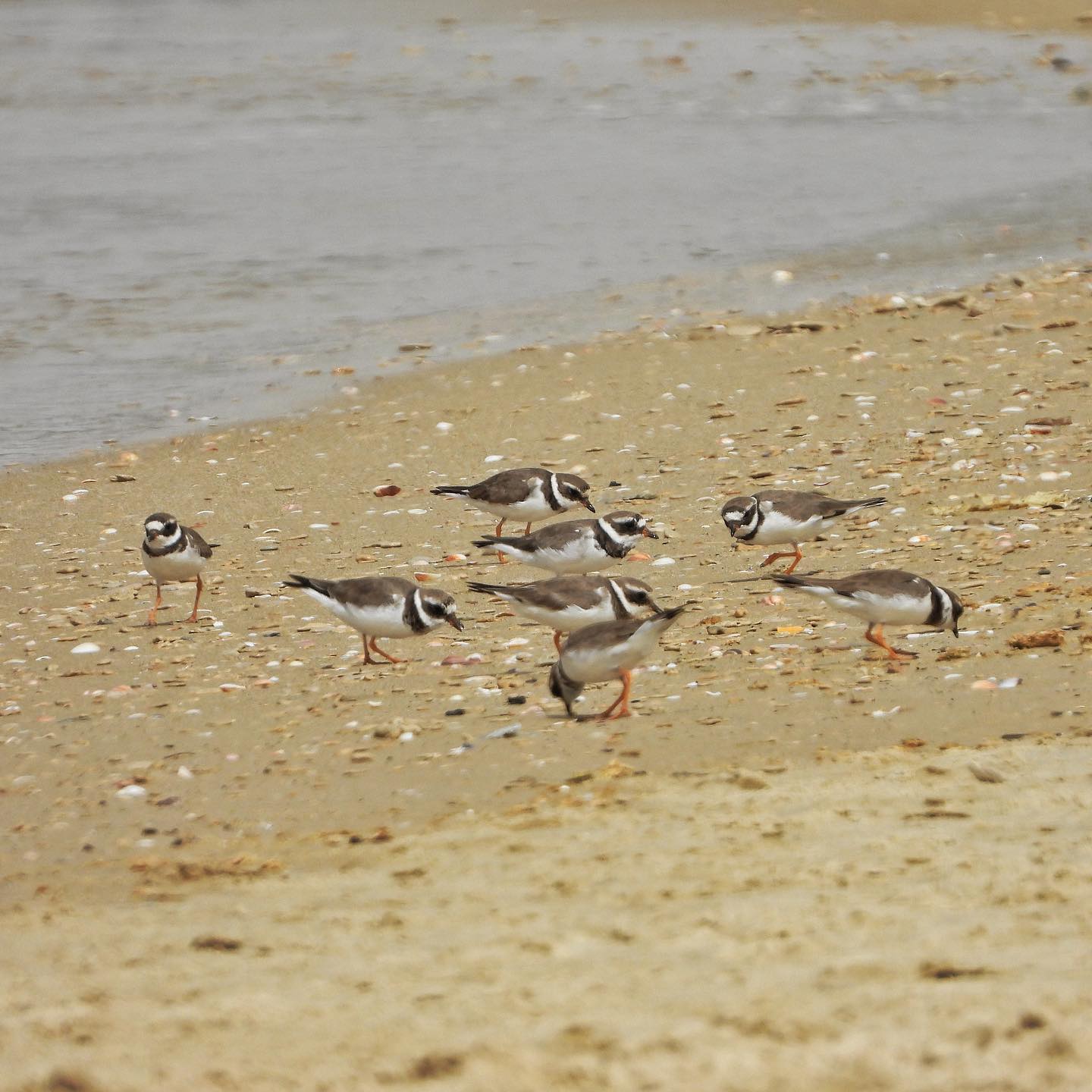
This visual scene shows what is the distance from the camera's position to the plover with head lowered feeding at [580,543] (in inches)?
358

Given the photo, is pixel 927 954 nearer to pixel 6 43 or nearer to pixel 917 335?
pixel 917 335

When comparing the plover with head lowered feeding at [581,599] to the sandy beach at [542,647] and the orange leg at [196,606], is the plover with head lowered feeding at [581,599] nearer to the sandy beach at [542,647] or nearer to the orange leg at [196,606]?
the sandy beach at [542,647]

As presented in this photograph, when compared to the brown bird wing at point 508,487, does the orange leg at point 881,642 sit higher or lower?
lower

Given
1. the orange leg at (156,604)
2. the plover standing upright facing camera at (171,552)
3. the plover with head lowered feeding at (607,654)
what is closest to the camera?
the plover with head lowered feeding at (607,654)

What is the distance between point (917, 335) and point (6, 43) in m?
30.6

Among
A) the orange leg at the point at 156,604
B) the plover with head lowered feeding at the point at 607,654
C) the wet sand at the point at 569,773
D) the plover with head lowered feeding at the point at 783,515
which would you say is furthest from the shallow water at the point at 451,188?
the plover with head lowered feeding at the point at 607,654

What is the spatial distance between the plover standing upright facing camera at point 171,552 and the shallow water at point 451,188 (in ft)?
13.9

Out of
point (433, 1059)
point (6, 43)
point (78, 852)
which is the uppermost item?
point (6, 43)

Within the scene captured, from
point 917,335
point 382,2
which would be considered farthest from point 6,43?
point 917,335

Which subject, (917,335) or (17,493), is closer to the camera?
(17,493)

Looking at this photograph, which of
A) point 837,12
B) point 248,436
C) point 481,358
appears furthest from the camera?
point 837,12

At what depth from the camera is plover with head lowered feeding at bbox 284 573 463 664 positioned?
8.09m

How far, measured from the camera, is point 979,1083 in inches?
150

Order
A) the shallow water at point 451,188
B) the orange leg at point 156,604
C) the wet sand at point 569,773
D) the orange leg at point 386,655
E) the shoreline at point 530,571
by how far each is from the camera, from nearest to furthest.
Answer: the wet sand at point 569,773, the shoreline at point 530,571, the orange leg at point 386,655, the orange leg at point 156,604, the shallow water at point 451,188
